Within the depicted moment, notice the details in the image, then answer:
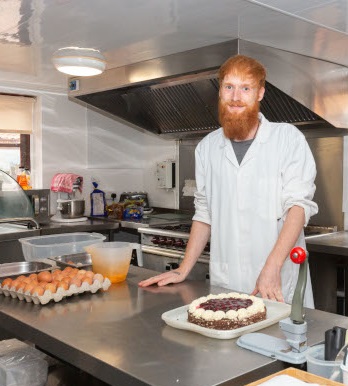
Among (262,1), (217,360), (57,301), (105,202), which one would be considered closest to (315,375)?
(217,360)

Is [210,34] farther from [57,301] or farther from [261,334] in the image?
[261,334]

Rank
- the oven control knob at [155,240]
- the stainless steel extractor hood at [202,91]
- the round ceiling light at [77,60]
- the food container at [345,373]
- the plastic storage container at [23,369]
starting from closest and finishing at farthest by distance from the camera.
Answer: the food container at [345,373], the plastic storage container at [23,369], the round ceiling light at [77,60], the stainless steel extractor hood at [202,91], the oven control knob at [155,240]

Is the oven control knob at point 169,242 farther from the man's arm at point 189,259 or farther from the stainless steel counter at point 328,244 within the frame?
the man's arm at point 189,259

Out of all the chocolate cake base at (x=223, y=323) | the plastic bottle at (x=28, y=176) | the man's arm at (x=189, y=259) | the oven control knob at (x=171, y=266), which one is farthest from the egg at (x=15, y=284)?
the plastic bottle at (x=28, y=176)

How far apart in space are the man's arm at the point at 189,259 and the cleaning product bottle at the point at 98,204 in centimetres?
326

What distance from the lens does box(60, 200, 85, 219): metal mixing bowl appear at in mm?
5172

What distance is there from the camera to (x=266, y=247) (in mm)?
2424

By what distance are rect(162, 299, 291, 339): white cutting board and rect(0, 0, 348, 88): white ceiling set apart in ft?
5.65

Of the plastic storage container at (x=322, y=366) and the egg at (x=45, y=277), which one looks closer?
the plastic storage container at (x=322, y=366)

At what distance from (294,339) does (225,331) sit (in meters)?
0.21

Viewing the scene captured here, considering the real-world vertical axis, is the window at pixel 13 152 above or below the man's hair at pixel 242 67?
below

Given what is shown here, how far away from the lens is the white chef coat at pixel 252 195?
2.30m

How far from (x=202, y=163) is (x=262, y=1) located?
0.92 m

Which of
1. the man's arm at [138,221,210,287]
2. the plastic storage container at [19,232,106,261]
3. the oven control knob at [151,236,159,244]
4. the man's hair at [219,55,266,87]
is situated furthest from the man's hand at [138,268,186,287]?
the oven control knob at [151,236,159,244]
